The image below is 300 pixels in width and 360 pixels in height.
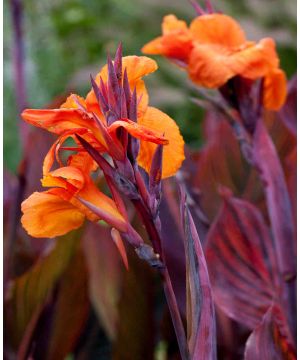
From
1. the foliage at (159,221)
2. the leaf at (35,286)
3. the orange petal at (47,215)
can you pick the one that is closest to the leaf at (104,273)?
the foliage at (159,221)

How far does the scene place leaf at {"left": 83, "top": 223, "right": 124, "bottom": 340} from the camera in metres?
0.97

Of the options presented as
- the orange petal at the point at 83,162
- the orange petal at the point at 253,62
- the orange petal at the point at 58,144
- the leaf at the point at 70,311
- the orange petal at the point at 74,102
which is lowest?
the leaf at the point at 70,311

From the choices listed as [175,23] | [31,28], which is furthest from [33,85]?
[175,23]

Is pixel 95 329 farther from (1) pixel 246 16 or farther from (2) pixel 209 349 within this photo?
(1) pixel 246 16

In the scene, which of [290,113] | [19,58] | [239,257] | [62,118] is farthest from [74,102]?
[19,58]

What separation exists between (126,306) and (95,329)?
14cm

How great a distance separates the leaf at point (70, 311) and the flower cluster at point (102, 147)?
43 centimetres

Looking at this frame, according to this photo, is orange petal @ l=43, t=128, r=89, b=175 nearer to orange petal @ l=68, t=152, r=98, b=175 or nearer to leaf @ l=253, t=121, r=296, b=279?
orange petal @ l=68, t=152, r=98, b=175

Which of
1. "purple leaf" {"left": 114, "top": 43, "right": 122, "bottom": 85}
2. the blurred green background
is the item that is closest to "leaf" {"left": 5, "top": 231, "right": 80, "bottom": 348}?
"purple leaf" {"left": 114, "top": 43, "right": 122, "bottom": 85}

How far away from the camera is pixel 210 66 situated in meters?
0.71

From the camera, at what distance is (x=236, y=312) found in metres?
0.80

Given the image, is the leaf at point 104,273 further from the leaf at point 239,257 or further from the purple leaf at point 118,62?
the purple leaf at point 118,62

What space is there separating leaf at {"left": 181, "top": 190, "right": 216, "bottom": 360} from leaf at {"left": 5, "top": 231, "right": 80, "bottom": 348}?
393 mm

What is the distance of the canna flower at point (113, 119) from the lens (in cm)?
43
